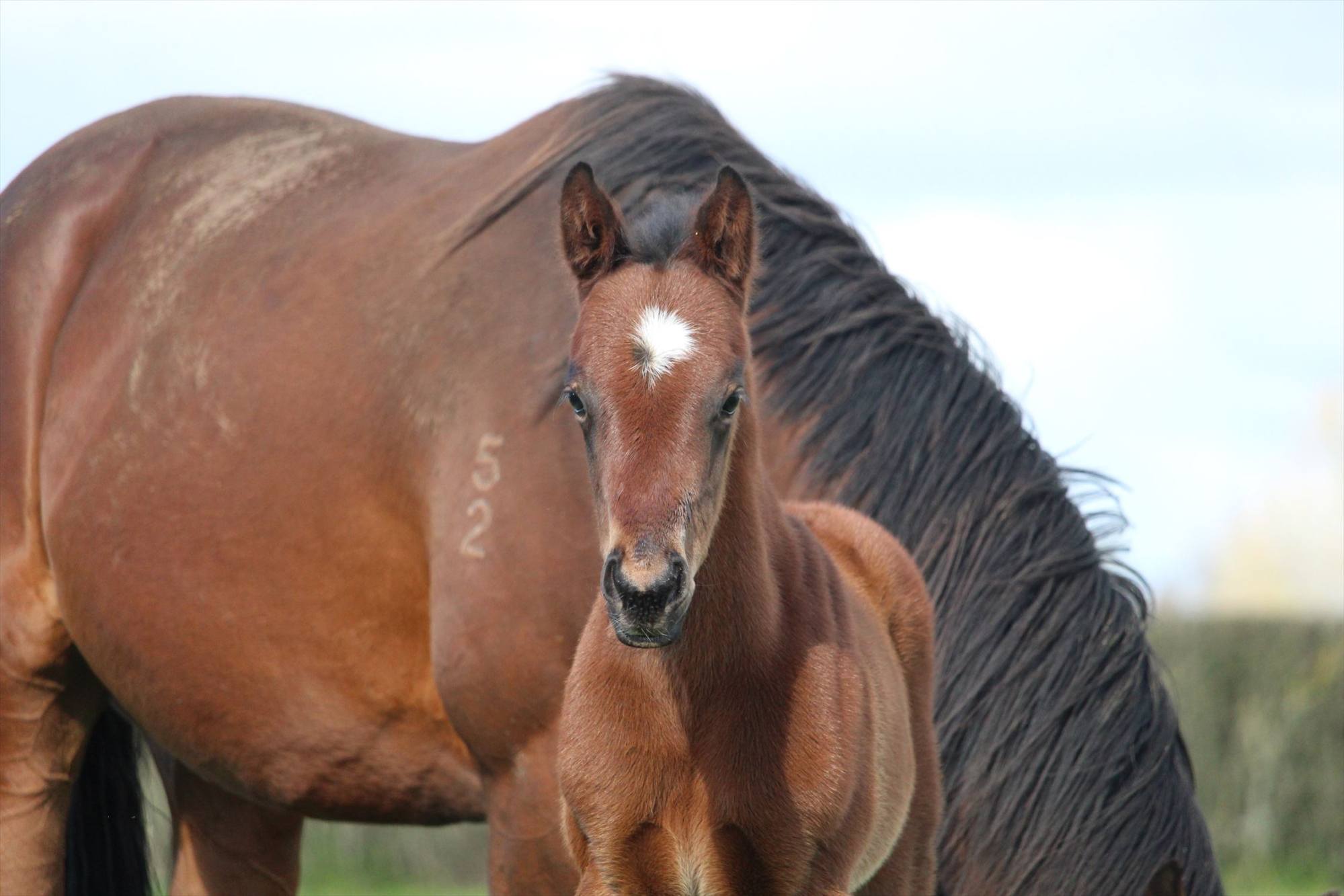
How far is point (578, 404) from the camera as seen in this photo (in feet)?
8.54

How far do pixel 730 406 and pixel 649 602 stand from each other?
428 millimetres

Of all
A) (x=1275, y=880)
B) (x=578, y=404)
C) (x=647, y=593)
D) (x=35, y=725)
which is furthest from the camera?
(x=1275, y=880)

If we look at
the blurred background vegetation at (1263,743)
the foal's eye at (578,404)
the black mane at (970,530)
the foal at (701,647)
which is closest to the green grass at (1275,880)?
the blurred background vegetation at (1263,743)

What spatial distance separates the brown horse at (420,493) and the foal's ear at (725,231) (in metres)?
0.64

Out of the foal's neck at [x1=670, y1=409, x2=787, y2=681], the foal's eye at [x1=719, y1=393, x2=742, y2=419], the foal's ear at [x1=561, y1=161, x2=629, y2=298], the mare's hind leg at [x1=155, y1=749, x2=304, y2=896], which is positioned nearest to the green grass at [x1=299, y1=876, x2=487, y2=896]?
the mare's hind leg at [x1=155, y1=749, x2=304, y2=896]

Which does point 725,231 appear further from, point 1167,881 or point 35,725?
point 35,725

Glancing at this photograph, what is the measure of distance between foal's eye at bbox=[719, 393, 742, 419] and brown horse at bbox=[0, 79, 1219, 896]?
0.94 m

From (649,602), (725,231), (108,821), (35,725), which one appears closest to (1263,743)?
(108,821)

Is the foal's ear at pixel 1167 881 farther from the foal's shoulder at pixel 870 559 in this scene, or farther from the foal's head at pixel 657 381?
the foal's head at pixel 657 381

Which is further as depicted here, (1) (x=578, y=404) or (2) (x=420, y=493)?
(2) (x=420, y=493)

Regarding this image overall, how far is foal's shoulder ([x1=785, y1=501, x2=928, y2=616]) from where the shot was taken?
3354 mm

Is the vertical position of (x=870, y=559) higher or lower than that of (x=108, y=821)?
higher

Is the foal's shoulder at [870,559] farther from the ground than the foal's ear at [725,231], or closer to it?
closer to it

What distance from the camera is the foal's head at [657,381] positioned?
7.67ft
